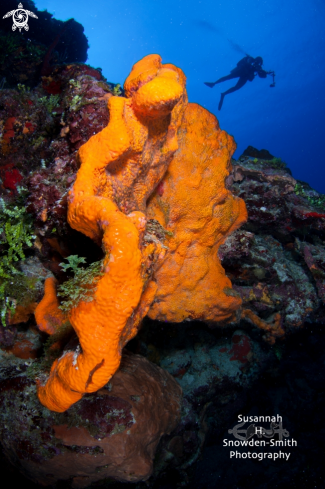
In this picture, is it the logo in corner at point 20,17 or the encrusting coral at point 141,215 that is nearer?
the encrusting coral at point 141,215

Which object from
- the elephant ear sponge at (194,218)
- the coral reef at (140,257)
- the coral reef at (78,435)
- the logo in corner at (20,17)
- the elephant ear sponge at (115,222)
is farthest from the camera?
the logo in corner at (20,17)

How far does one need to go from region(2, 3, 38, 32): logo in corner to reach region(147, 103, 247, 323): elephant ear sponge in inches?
473

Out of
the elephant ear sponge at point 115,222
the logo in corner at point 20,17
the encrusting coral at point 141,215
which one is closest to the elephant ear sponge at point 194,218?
the encrusting coral at point 141,215

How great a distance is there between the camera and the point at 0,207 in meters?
3.04

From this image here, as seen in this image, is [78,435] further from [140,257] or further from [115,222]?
[115,222]

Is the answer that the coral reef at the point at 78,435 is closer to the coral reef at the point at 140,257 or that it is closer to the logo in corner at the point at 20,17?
the coral reef at the point at 140,257

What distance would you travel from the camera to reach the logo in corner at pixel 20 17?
10.5m

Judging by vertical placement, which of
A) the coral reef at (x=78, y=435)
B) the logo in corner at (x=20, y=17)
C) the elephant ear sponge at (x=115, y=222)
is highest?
the logo in corner at (x=20, y=17)

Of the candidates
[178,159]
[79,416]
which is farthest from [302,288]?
[79,416]

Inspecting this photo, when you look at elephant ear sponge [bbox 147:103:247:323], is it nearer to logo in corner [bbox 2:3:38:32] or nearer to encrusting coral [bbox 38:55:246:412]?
encrusting coral [bbox 38:55:246:412]

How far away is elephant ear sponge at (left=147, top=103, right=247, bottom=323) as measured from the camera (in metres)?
3.38

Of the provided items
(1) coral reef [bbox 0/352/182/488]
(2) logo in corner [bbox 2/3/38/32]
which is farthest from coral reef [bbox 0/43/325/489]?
→ (2) logo in corner [bbox 2/3/38/32]

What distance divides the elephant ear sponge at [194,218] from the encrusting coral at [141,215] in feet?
0.05

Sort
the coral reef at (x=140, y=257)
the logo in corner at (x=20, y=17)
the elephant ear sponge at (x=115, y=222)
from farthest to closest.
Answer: the logo in corner at (x=20, y=17), the coral reef at (x=140, y=257), the elephant ear sponge at (x=115, y=222)
